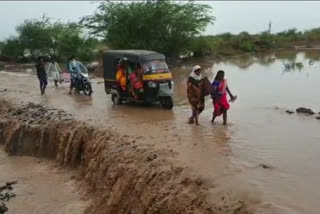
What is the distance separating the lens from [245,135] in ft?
36.9

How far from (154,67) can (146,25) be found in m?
19.7

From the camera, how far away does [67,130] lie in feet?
44.9

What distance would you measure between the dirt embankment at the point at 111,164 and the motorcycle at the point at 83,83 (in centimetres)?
290

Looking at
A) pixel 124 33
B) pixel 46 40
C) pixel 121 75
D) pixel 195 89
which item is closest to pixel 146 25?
pixel 124 33

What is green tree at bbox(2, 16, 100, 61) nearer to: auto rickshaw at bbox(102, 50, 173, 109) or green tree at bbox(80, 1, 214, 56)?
green tree at bbox(80, 1, 214, 56)

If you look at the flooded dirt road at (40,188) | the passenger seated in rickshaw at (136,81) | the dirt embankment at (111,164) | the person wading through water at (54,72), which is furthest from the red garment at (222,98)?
the person wading through water at (54,72)

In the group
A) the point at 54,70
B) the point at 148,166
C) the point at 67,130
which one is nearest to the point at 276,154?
the point at 148,166

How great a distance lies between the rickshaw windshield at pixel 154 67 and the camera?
15.2 m

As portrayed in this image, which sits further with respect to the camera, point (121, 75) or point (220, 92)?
point (121, 75)

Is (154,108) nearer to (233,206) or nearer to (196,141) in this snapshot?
(196,141)

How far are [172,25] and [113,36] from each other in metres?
4.58

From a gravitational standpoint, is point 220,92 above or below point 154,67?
below

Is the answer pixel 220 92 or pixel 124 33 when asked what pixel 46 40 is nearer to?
pixel 124 33

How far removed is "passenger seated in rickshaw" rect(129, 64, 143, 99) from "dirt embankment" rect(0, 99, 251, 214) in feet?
7.62
